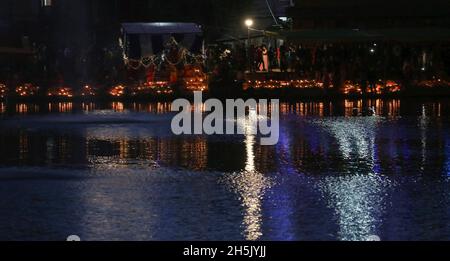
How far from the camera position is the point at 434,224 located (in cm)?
1140

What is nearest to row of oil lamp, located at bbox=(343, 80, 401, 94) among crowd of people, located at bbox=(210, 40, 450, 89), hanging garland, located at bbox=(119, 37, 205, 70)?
crowd of people, located at bbox=(210, 40, 450, 89)

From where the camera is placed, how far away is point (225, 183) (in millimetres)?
14750

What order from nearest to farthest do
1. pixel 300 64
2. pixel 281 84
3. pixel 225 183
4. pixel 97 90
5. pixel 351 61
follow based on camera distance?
pixel 225 183
pixel 97 90
pixel 281 84
pixel 351 61
pixel 300 64

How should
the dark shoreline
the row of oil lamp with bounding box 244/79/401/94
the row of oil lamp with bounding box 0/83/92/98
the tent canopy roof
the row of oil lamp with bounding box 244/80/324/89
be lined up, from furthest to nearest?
the tent canopy roof < the row of oil lamp with bounding box 244/80/324/89 < the row of oil lamp with bounding box 244/79/401/94 < the row of oil lamp with bounding box 0/83/92/98 < the dark shoreline

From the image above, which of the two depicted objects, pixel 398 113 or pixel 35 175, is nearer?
pixel 35 175

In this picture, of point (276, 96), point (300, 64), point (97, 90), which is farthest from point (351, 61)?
point (97, 90)

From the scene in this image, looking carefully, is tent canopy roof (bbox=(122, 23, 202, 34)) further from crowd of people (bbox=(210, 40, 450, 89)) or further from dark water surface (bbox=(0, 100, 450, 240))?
dark water surface (bbox=(0, 100, 450, 240))

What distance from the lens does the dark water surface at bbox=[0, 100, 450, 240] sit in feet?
36.8

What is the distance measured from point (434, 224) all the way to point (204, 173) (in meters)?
5.17

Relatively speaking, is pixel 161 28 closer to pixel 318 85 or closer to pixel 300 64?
pixel 300 64

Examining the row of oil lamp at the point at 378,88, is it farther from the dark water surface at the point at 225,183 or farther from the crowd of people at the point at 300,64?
the dark water surface at the point at 225,183

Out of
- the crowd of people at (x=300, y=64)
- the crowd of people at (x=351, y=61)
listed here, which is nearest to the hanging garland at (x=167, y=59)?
the crowd of people at (x=300, y=64)
